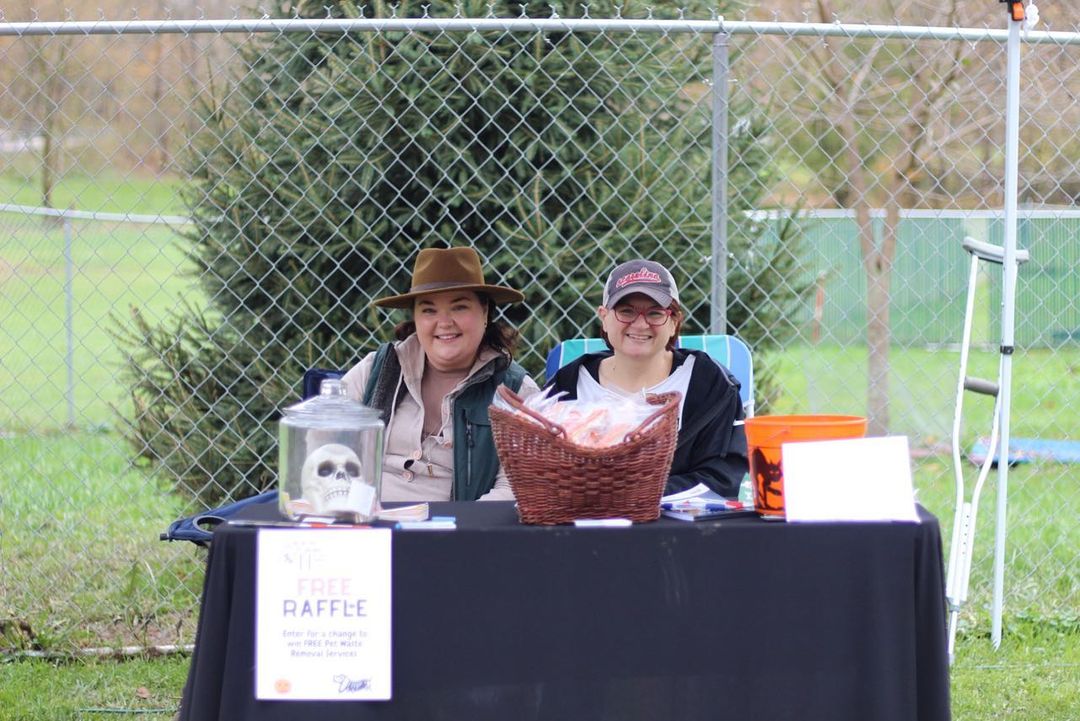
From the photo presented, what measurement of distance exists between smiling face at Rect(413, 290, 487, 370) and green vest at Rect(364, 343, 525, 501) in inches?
3.7

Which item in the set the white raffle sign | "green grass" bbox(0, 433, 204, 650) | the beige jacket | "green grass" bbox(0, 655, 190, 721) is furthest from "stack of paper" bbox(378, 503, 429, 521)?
"green grass" bbox(0, 433, 204, 650)

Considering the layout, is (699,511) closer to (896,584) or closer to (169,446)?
(896,584)

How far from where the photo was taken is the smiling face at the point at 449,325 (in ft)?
11.1

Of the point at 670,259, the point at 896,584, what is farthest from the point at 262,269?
the point at 896,584

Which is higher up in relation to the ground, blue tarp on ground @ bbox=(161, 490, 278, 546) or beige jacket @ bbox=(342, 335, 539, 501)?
beige jacket @ bbox=(342, 335, 539, 501)

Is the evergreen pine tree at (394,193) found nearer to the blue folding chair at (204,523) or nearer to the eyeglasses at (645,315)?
the eyeglasses at (645,315)

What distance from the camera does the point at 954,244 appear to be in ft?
28.8

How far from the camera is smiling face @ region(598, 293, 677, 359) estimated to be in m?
3.28

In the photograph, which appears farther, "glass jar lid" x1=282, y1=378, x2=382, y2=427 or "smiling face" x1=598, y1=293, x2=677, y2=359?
"smiling face" x1=598, y1=293, x2=677, y2=359

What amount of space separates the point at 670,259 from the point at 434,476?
1320mm

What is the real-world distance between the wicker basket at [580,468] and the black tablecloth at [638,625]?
0.06 meters

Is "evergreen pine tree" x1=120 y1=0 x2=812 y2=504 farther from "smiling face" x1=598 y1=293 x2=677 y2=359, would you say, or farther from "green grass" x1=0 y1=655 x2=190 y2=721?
"smiling face" x1=598 y1=293 x2=677 y2=359

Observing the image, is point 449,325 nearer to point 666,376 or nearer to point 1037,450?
point 666,376

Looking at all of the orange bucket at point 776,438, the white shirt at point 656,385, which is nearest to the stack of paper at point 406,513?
the orange bucket at point 776,438
